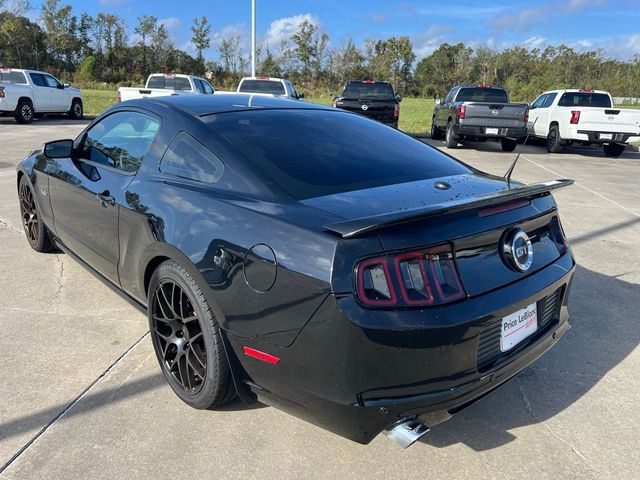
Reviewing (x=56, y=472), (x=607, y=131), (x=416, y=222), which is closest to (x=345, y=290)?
(x=416, y=222)

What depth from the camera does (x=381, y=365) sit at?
1.95 m

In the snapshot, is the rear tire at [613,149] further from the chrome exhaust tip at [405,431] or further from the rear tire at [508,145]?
the chrome exhaust tip at [405,431]

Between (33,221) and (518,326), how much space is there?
4.30 meters

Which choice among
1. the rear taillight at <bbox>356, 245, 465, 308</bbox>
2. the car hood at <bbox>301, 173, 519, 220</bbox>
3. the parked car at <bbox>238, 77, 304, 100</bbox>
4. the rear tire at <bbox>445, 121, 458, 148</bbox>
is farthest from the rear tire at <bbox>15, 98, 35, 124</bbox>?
the rear taillight at <bbox>356, 245, 465, 308</bbox>

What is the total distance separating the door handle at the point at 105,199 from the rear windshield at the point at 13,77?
1775cm

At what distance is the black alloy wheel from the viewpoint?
103 inches

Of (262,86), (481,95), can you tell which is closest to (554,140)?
(481,95)

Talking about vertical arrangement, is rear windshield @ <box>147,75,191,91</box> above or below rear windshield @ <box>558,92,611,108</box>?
above

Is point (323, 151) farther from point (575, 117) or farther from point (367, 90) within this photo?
point (367, 90)

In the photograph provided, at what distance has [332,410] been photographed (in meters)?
2.04

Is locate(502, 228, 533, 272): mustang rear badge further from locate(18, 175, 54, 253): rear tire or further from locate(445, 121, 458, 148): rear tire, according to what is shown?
locate(445, 121, 458, 148): rear tire

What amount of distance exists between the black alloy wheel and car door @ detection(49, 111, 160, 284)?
0.61 metres

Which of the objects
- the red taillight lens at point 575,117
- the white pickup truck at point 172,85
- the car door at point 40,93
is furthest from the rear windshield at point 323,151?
the car door at point 40,93

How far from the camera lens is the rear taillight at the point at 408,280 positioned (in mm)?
1922
